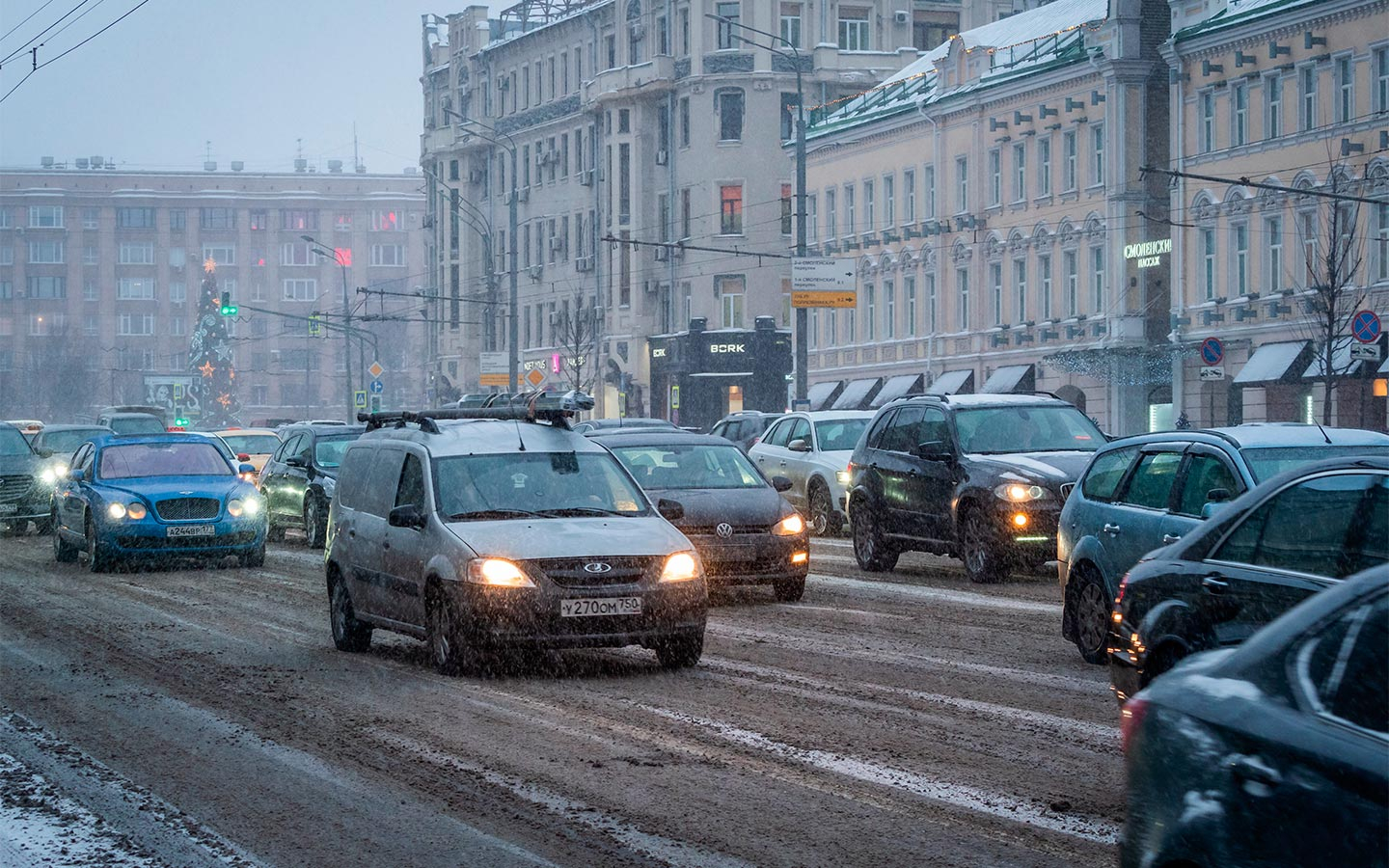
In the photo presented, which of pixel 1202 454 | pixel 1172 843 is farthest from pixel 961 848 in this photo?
pixel 1202 454

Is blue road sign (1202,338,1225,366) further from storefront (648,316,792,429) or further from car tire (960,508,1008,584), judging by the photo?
storefront (648,316,792,429)

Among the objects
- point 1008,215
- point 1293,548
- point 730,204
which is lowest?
point 1293,548

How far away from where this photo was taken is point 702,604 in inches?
508

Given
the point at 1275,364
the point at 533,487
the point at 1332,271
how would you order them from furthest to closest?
the point at 1275,364
the point at 1332,271
the point at 533,487

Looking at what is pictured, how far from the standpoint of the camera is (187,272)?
511ft

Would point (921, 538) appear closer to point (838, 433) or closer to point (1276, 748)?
point (838, 433)

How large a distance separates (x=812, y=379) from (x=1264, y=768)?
69446mm

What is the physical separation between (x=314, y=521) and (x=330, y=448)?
121cm

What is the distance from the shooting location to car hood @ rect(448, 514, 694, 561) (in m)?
12.6

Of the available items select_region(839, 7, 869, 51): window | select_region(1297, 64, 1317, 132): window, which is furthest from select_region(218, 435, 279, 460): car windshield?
select_region(839, 7, 869, 51): window

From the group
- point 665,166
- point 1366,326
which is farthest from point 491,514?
point 665,166

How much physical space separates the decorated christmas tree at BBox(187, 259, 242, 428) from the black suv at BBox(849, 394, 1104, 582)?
120 metres

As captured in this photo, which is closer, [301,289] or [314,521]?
[314,521]

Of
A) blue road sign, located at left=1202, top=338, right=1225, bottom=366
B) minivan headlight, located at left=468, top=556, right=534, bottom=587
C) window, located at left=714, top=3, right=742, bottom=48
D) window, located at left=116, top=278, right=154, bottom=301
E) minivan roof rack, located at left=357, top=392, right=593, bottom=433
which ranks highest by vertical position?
window, located at left=714, top=3, right=742, bottom=48
